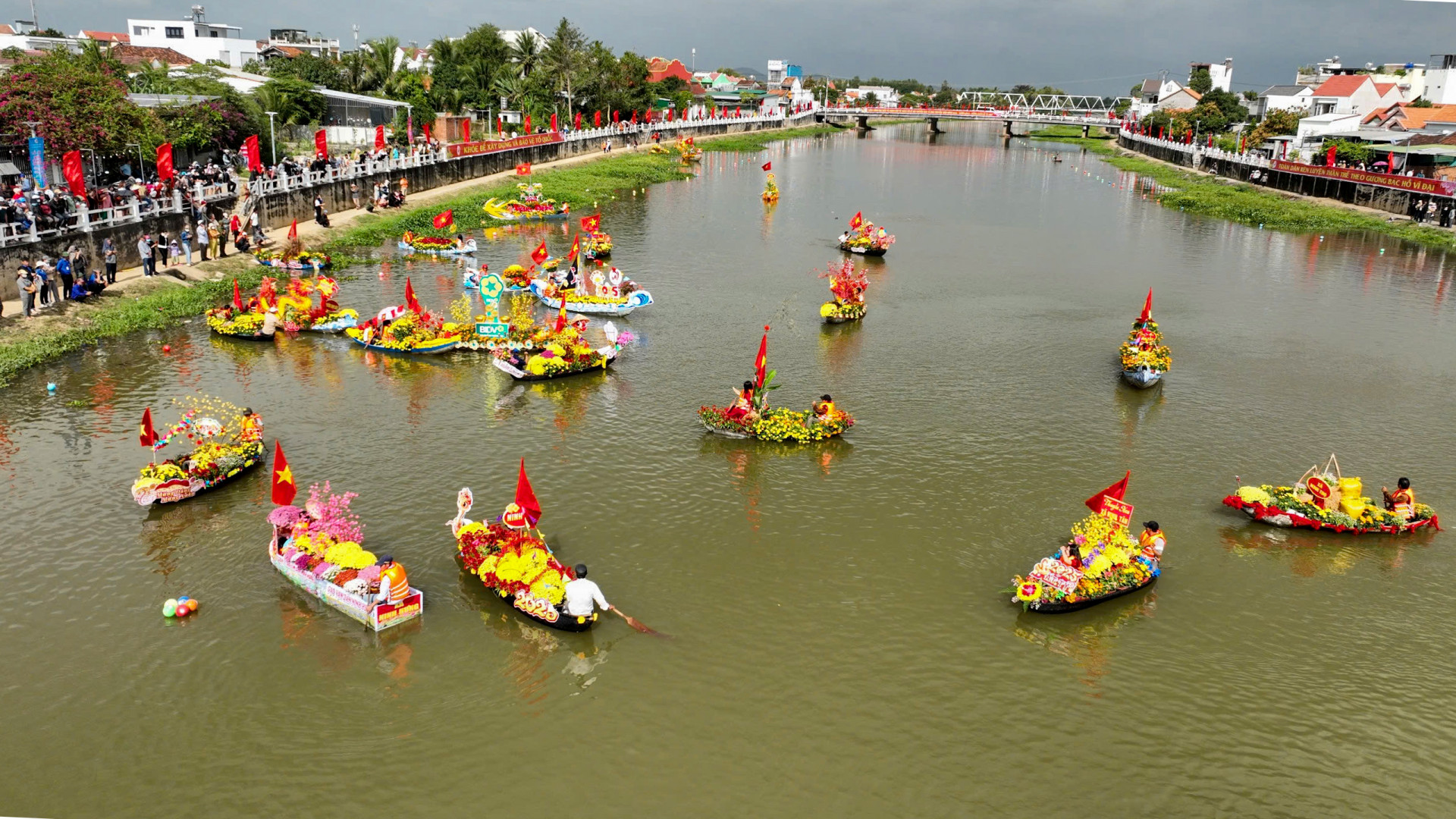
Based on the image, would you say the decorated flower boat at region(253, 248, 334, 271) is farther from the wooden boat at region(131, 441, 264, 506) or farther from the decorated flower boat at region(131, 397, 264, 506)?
the wooden boat at region(131, 441, 264, 506)

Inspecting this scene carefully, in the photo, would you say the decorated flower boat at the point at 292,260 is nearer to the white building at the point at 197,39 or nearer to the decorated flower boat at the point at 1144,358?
the decorated flower boat at the point at 1144,358

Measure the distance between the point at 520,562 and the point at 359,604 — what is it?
3.13m

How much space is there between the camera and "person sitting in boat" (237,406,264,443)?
25.6m

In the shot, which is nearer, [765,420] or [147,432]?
[147,432]

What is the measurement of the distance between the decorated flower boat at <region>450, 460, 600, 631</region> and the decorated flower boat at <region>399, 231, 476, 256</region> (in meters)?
36.4

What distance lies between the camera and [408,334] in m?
35.8

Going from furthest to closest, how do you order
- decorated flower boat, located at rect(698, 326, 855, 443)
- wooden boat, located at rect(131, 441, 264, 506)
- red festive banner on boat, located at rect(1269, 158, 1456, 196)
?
red festive banner on boat, located at rect(1269, 158, 1456, 196) < decorated flower boat, located at rect(698, 326, 855, 443) < wooden boat, located at rect(131, 441, 264, 506)

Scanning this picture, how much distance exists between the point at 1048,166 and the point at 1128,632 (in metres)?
122

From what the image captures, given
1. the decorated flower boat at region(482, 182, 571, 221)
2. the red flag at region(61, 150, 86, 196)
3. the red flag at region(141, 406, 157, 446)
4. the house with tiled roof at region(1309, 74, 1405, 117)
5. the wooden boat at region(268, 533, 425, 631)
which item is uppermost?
the house with tiled roof at region(1309, 74, 1405, 117)

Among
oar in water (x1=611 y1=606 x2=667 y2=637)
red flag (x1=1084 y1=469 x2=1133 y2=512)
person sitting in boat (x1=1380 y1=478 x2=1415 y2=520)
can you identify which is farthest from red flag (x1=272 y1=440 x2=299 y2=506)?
person sitting in boat (x1=1380 y1=478 x2=1415 y2=520)

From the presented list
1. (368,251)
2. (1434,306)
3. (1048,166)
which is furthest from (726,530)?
(1048,166)

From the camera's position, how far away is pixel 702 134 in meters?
147

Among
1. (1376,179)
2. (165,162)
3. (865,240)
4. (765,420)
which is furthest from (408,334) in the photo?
(1376,179)

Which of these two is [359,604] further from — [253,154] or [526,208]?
[526,208]
